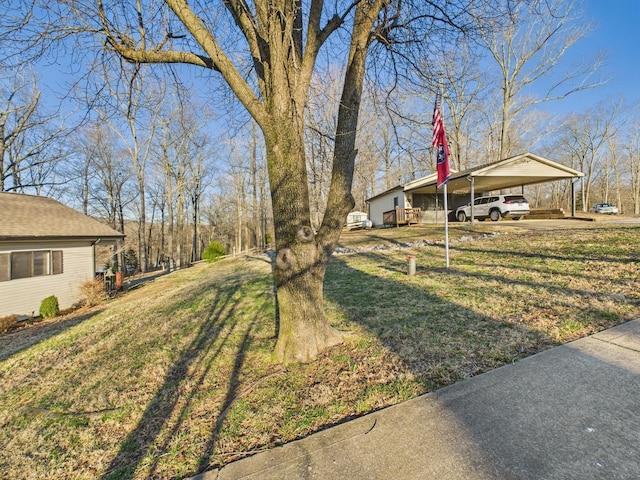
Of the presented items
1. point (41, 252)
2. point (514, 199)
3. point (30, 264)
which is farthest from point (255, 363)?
point (514, 199)

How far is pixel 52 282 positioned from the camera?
1176cm

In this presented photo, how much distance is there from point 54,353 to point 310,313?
524 centimetres

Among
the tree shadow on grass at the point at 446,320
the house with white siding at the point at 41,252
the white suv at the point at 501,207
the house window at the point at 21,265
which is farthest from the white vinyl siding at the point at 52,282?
the white suv at the point at 501,207

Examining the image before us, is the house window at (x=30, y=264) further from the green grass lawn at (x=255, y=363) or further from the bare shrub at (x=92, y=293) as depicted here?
the green grass lawn at (x=255, y=363)

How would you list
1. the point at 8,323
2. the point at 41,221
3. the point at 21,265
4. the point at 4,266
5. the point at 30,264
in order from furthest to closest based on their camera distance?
the point at 41,221
the point at 30,264
the point at 21,265
the point at 4,266
the point at 8,323

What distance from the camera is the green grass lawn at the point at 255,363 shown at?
2186mm

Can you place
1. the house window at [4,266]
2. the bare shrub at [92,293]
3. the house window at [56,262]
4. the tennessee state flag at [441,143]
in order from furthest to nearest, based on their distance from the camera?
the house window at [56,262] < the bare shrub at [92,293] < the house window at [4,266] < the tennessee state flag at [441,143]

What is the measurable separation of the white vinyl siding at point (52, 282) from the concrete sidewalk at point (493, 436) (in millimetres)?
13558

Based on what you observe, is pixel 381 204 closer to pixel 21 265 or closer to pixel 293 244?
pixel 21 265

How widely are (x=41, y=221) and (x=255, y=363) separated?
14.6 meters

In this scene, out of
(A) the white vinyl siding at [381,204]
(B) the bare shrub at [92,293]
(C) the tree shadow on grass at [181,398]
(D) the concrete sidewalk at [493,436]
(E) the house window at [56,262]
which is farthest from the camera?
(A) the white vinyl siding at [381,204]

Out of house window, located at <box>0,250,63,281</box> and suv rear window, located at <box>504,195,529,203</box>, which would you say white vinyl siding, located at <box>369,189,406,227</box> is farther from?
house window, located at <box>0,250,63,281</box>

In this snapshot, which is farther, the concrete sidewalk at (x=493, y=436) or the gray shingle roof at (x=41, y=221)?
the gray shingle roof at (x=41, y=221)

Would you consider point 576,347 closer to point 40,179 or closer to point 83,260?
point 83,260
